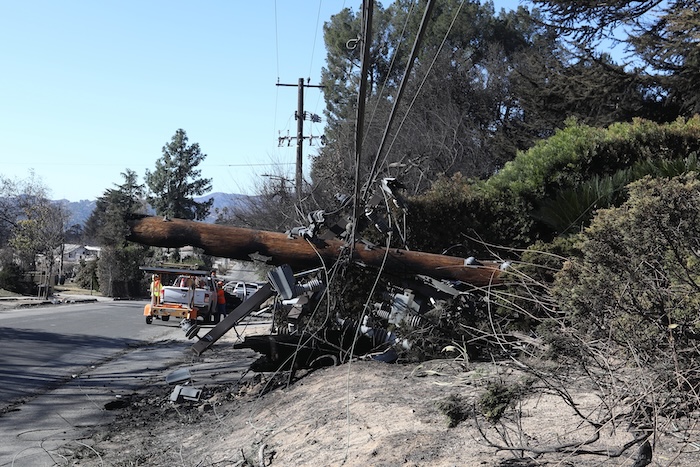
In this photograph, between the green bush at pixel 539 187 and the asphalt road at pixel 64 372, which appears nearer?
the asphalt road at pixel 64 372

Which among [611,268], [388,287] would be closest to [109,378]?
[388,287]

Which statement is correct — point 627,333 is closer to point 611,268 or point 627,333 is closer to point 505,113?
point 611,268

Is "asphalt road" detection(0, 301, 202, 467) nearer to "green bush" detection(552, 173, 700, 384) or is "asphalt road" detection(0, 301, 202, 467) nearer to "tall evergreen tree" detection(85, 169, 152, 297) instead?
"green bush" detection(552, 173, 700, 384)

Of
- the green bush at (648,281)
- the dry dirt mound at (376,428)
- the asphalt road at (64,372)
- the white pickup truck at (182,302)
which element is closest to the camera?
the green bush at (648,281)

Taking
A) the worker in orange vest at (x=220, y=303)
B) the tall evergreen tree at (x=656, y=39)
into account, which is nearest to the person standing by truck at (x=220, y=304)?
the worker in orange vest at (x=220, y=303)

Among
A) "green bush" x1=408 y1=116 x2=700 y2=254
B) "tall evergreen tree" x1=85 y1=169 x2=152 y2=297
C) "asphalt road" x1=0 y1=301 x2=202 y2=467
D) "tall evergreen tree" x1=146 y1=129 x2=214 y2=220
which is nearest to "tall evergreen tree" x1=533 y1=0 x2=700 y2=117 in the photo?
"green bush" x1=408 y1=116 x2=700 y2=254

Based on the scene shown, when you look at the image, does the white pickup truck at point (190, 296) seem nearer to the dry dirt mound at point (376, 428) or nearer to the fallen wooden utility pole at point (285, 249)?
the dry dirt mound at point (376, 428)

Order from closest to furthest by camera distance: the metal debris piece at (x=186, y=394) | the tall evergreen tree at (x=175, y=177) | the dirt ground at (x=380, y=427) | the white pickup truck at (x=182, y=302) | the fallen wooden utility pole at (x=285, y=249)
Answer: the dirt ground at (x=380, y=427)
the fallen wooden utility pole at (x=285, y=249)
the metal debris piece at (x=186, y=394)
the white pickup truck at (x=182, y=302)
the tall evergreen tree at (x=175, y=177)

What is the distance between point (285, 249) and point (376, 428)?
372 cm

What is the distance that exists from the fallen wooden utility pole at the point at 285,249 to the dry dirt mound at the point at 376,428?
133 centimetres

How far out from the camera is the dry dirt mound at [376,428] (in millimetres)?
4363

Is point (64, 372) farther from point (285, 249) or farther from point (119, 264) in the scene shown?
point (119, 264)

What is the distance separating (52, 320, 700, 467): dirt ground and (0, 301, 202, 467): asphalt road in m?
0.44

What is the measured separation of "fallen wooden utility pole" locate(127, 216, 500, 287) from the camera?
861cm
